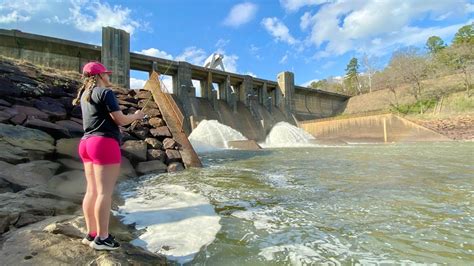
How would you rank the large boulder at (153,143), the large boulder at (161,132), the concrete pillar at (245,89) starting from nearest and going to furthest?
the large boulder at (153,143) < the large boulder at (161,132) < the concrete pillar at (245,89)

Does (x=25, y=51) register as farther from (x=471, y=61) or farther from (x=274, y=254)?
(x=471, y=61)

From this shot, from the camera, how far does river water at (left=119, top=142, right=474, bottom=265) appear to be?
82.7 inches

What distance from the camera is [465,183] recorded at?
4.31 metres

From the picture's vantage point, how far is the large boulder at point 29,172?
330 centimetres

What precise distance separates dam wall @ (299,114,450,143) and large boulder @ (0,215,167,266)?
17473mm

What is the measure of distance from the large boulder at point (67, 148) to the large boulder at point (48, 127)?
252mm

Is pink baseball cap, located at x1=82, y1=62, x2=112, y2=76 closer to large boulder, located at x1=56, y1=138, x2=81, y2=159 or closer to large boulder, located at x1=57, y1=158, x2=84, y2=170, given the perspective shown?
large boulder, located at x1=57, y1=158, x2=84, y2=170

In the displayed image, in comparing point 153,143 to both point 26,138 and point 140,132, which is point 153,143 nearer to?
point 140,132

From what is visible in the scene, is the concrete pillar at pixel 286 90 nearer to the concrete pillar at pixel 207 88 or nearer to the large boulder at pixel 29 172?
the concrete pillar at pixel 207 88

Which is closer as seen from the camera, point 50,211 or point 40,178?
point 50,211

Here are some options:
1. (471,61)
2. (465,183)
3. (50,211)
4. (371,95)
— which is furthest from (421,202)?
(371,95)

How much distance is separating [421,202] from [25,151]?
496cm

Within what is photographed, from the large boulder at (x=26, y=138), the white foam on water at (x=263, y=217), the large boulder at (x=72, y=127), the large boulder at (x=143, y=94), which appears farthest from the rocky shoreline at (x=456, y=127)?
the large boulder at (x=26, y=138)

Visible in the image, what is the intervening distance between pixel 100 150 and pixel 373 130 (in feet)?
67.6
